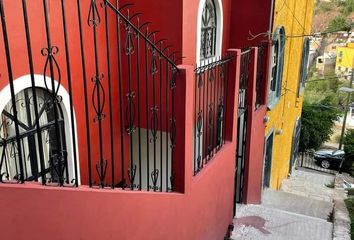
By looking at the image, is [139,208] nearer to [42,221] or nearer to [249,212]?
[42,221]

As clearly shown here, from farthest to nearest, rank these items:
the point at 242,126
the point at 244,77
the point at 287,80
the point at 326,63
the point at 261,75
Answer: the point at 326,63, the point at 287,80, the point at 261,75, the point at 242,126, the point at 244,77

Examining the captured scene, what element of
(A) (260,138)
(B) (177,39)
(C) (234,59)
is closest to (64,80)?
(B) (177,39)

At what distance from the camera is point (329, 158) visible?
62.1 ft

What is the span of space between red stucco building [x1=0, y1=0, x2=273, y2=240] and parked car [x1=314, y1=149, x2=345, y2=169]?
12635 millimetres

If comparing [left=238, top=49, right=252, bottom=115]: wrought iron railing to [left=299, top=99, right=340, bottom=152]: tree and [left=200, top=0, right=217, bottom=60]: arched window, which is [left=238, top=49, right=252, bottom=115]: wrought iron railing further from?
[left=299, top=99, right=340, bottom=152]: tree

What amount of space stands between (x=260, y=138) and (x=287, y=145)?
19.9ft

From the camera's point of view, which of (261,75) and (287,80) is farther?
(287,80)

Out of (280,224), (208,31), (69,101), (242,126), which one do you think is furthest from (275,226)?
(69,101)

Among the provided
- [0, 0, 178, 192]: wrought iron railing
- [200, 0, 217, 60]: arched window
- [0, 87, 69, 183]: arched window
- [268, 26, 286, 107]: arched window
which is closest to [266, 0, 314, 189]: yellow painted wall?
[268, 26, 286, 107]: arched window

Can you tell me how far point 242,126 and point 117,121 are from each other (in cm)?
236

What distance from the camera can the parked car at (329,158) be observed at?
18922mm

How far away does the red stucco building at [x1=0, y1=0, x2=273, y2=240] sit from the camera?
7.83ft

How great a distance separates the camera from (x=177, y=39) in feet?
19.1

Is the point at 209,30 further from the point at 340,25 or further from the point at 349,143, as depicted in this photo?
the point at 349,143
